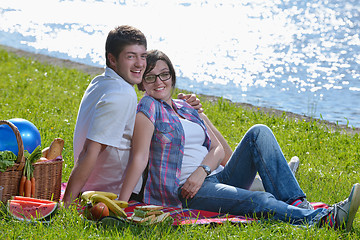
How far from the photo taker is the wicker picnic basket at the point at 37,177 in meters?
4.24

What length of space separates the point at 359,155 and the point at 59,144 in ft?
13.9

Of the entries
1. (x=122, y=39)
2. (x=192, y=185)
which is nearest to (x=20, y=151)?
(x=122, y=39)

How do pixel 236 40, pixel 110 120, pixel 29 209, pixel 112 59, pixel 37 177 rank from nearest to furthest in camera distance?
pixel 29 209, pixel 110 120, pixel 37 177, pixel 112 59, pixel 236 40

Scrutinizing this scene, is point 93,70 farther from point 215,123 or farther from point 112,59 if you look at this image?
point 112,59

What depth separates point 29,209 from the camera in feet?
13.6

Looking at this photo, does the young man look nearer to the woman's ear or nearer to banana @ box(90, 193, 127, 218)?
the woman's ear

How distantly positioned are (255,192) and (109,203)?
1.23m

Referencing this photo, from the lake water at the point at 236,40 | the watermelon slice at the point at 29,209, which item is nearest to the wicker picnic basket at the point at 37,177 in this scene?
the watermelon slice at the point at 29,209

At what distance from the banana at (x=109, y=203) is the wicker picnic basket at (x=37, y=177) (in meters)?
0.58

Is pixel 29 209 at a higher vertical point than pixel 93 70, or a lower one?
lower

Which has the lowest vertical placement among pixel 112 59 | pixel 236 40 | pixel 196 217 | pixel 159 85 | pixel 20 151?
pixel 196 217

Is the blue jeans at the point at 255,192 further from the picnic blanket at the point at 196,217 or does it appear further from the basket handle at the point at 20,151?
the basket handle at the point at 20,151

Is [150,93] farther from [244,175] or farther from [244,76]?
[244,76]

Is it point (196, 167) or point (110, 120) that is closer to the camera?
point (110, 120)
